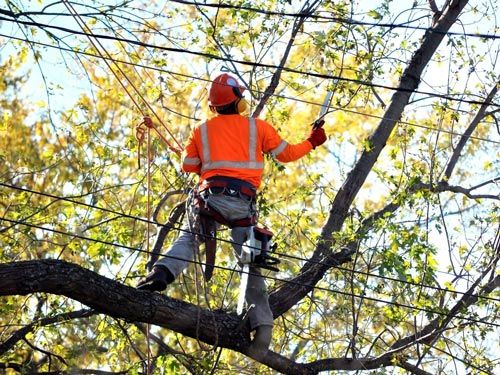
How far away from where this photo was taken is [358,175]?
10.0m

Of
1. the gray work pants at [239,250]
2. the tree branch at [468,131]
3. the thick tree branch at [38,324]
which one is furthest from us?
the tree branch at [468,131]

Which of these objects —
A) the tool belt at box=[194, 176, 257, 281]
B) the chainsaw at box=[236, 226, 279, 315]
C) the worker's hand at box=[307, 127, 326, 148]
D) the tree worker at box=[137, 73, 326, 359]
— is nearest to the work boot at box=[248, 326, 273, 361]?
the tree worker at box=[137, 73, 326, 359]

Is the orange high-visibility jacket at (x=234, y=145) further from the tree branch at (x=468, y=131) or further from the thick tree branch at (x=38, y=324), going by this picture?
the tree branch at (x=468, y=131)

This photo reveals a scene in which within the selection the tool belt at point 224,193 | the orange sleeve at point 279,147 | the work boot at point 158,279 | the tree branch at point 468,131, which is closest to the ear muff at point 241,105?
the orange sleeve at point 279,147

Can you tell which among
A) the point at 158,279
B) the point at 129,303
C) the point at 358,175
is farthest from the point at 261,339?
the point at 358,175

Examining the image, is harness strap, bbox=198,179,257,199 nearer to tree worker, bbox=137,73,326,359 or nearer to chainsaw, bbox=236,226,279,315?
tree worker, bbox=137,73,326,359

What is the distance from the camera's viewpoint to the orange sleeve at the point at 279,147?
8.62 m

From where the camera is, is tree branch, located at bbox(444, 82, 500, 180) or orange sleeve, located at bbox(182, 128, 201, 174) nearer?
orange sleeve, located at bbox(182, 128, 201, 174)

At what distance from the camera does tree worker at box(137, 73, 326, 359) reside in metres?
8.52

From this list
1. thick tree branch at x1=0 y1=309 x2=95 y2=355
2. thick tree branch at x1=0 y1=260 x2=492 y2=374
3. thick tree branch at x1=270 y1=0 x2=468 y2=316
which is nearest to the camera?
thick tree branch at x1=0 y1=260 x2=492 y2=374

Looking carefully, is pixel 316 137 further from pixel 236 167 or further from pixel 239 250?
pixel 239 250

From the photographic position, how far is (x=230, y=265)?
11.8 metres

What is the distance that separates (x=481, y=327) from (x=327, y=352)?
6.48ft

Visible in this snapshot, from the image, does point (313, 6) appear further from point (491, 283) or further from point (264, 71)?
point (491, 283)
